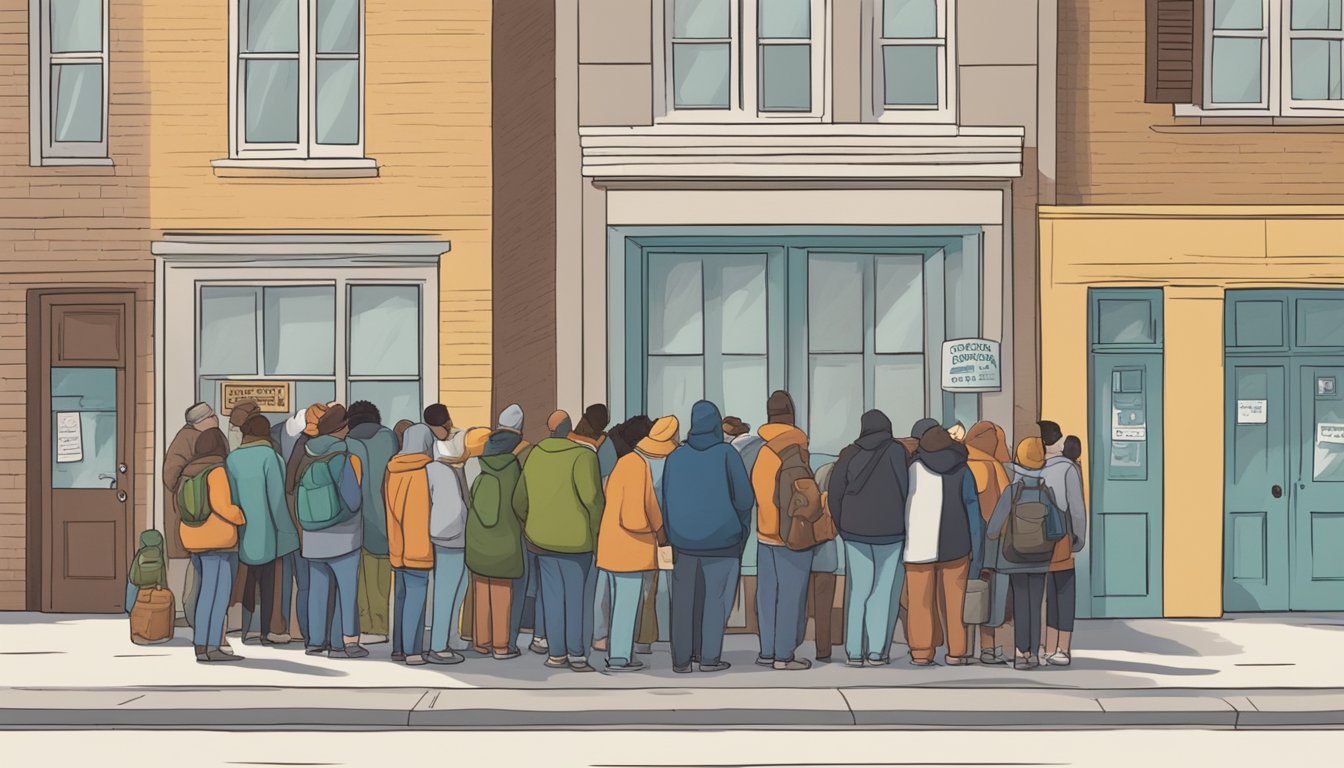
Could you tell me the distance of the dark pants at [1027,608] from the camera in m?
11.5

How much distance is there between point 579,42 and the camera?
14.1 metres

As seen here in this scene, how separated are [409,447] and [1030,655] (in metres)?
4.75

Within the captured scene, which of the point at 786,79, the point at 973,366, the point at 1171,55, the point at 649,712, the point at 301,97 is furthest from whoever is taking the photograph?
the point at 301,97

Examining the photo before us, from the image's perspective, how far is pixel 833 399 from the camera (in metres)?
14.2

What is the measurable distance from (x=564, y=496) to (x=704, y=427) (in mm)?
1110

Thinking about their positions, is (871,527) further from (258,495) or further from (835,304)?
(258,495)

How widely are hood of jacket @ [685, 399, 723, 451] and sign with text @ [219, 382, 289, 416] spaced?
498 centimetres

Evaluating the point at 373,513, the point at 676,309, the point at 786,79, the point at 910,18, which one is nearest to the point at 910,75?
the point at 910,18

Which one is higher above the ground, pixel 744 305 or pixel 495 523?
pixel 744 305

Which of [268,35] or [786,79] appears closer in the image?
[786,79]

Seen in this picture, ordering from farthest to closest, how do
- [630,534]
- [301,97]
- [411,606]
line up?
[301,97] → [411,606] → [630,534]

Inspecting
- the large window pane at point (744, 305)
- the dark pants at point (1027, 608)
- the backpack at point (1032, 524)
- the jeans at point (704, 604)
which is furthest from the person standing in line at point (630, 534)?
the large window pane at point (744, 305)

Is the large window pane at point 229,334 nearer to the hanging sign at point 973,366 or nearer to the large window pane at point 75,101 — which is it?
the large window pane at point 75,101

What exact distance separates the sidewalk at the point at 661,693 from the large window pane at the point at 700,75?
16.2 ft
